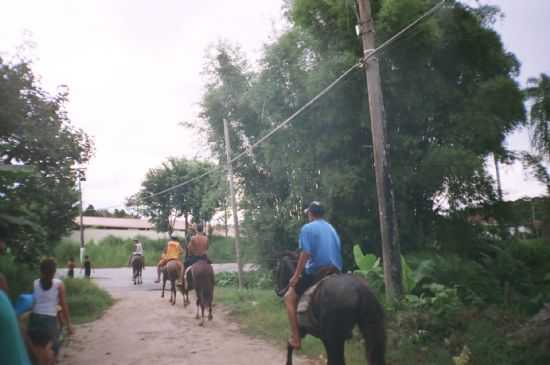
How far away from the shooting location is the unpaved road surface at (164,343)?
7289 mm

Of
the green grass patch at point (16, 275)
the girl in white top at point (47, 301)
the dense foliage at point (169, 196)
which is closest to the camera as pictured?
the girl in white top at point (47, 301)

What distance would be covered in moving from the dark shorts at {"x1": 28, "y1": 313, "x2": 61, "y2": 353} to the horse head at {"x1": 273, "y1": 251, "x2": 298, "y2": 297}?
3.06 m

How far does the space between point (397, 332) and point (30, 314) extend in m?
5.50

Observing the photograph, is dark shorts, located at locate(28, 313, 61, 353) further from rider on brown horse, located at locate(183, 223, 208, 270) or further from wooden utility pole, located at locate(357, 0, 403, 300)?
A: wooden utility pole, located at locate(357, 0, 403, 300)

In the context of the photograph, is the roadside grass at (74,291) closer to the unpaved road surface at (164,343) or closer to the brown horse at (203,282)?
the unpaved road surface at (164,343)

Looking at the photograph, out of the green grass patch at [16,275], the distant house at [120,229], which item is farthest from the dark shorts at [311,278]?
the distant house at [120,229]

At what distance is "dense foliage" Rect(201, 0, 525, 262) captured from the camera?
473 inches

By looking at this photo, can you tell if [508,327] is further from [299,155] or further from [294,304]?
[299,155]

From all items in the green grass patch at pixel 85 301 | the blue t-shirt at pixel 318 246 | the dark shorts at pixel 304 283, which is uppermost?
the blue t-shirt at pixel 318 246

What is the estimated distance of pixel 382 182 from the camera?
27.6 feet

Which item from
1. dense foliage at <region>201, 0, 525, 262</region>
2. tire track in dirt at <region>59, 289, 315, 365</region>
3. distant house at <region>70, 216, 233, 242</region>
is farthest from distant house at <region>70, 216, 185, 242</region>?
tire track in dirt at <region>59, 289, 315, 365</region>

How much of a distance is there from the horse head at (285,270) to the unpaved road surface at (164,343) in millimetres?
1395

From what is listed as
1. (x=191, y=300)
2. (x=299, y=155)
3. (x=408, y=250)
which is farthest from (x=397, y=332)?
(x=191, y=300)

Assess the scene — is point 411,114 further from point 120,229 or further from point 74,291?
point 120,229
